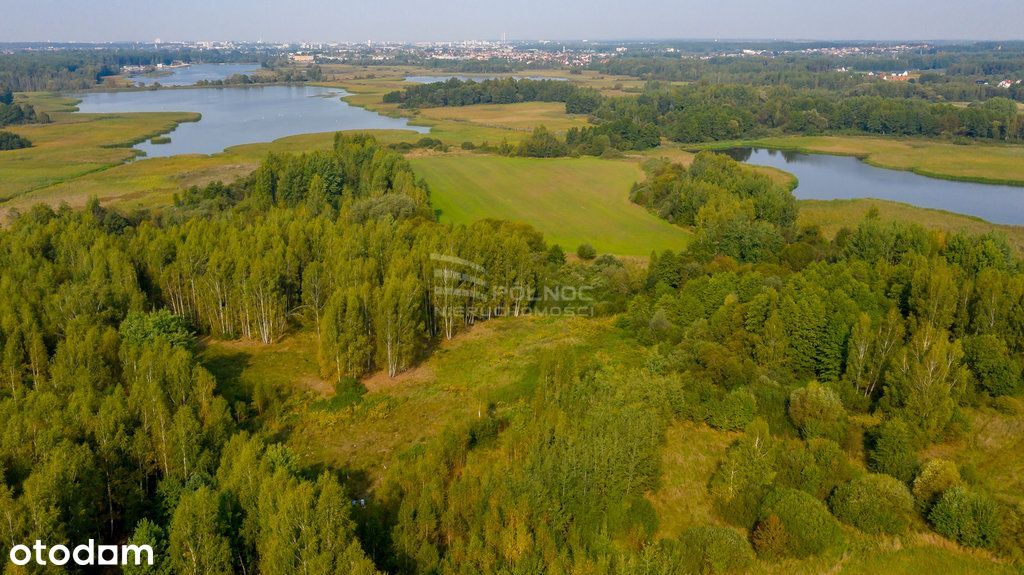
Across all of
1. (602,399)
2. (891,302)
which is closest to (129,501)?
(602,399)

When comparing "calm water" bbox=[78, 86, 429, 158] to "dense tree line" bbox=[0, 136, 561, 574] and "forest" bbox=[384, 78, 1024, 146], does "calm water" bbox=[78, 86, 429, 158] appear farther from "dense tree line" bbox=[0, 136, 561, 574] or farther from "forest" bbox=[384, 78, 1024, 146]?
"dense tree line" bbox=[0, 136, 561, 574]

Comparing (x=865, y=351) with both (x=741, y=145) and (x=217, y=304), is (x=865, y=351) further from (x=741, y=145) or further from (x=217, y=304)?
(x=741, y=145)

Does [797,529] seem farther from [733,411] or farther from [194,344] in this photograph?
[194,344]

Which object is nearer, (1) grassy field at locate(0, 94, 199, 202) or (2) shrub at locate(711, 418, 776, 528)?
(2) shrub at locate(711, 418, 776, 528)

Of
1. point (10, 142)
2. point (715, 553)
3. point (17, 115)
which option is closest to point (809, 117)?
point (715, 553)

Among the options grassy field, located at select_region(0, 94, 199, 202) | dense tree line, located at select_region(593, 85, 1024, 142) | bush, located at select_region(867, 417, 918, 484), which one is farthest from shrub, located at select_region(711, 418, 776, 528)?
dense tree line, located at select_region(593, 85, 1024, 142)

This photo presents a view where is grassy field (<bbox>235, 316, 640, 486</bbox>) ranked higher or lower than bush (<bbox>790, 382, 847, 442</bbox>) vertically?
lower

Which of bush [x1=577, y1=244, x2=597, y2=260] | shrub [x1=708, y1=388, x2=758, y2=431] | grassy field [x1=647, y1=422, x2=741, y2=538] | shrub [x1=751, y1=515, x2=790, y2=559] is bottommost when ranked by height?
grassy field [x1=647, y1=422, x2=741, y2=538]
